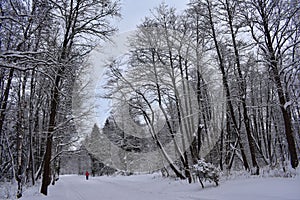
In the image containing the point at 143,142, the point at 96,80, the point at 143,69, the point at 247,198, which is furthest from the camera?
the point at 143,142

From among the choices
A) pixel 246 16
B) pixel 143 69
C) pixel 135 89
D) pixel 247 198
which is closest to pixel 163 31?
pixel 143 69

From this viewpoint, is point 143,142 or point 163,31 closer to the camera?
point 163,31

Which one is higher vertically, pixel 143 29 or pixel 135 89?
pixel 143 29

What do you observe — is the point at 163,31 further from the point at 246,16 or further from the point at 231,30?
the point at 246,16

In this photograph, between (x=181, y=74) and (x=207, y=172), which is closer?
(x=207, y=172)

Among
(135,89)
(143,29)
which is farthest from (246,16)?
(135,89)

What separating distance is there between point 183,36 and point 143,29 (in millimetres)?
2850

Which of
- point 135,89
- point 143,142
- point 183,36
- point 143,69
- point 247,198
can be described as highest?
point 183,36

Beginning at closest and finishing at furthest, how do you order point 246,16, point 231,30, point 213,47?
point 246,16 < point 231,30 < point 213,47

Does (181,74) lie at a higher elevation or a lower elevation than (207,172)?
higher

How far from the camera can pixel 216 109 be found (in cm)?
1730

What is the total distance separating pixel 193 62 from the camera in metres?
16.1

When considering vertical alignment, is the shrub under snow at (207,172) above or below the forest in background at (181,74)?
below

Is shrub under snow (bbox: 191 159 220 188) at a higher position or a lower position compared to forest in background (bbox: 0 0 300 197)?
lower
